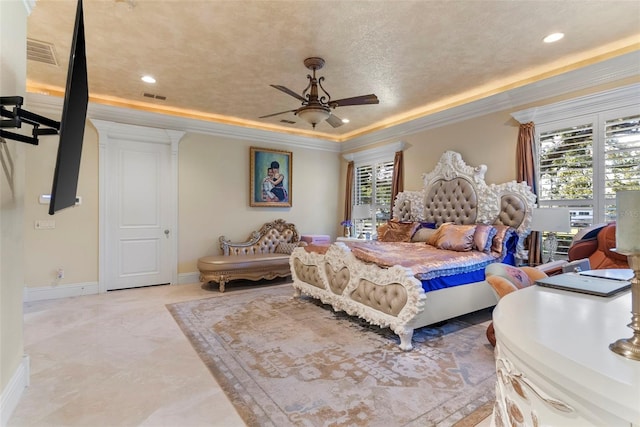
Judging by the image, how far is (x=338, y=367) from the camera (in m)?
2.54

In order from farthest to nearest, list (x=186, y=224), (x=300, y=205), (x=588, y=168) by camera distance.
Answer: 1. (x=300, y=205)
2. (x=186, y=224)
3. (x=588, y=168)

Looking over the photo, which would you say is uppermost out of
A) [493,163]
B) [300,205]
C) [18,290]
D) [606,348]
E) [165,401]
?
[493,163]

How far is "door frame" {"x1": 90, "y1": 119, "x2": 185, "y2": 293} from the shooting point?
4.82 metres

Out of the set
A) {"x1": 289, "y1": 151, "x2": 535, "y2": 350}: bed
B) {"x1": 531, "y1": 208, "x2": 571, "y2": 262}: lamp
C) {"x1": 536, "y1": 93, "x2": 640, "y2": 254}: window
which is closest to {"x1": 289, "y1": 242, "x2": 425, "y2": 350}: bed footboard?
{"x1": 289, "y1": 151, "x2": 535, "y2": 350}: bed

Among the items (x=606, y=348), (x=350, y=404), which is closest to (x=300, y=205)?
(x=350, y=404)

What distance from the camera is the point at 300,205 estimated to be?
6.73 metres

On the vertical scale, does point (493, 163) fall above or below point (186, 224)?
above

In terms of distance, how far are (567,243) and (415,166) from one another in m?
2.49

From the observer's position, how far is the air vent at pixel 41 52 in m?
Result: 3.14

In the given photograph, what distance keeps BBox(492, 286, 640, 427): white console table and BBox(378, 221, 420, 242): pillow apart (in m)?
3.90

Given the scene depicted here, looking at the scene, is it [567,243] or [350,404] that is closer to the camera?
[350,404]

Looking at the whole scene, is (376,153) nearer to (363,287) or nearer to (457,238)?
(457,238)

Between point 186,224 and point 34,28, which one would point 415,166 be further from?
point 34,28

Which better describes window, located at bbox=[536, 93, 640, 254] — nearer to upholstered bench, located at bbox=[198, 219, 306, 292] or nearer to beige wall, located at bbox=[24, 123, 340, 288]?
upholstered bench, located at bbox=[198, 219, 306, 292]
